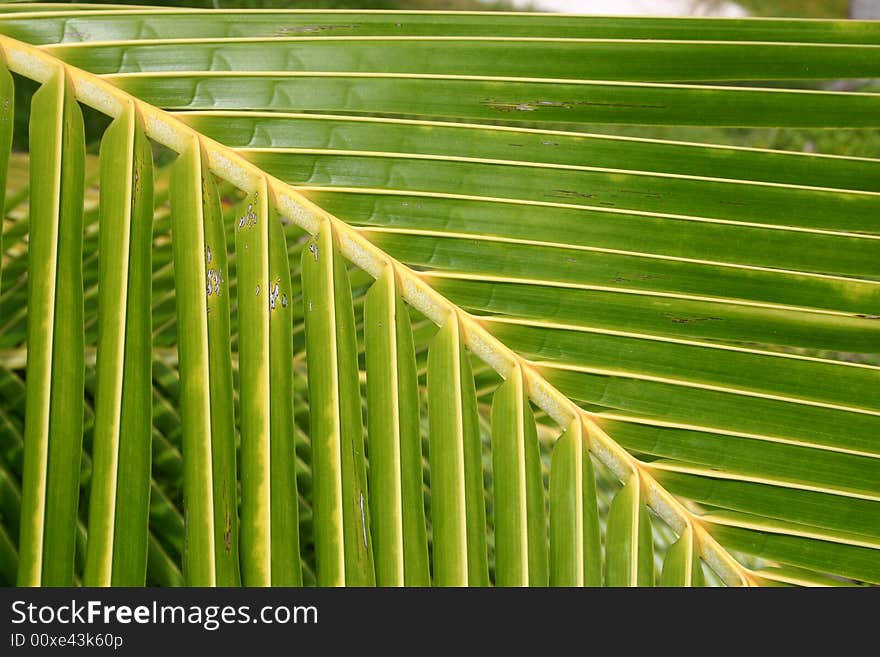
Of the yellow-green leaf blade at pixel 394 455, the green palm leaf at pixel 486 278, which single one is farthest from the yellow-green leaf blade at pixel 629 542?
the yellow-green leaf blade at pixel 394 455

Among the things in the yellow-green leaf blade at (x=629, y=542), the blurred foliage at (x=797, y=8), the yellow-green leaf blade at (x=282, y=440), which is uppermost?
the blurred foliage at (x=797, y=8)

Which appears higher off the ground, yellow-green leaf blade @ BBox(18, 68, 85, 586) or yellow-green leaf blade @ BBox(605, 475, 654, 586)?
yellow-green leaf blade @ BBox(18, 68, 85, 586)

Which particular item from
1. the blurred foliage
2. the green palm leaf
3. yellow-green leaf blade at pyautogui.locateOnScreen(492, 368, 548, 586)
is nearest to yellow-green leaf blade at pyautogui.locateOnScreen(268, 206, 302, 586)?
the green palm leaf

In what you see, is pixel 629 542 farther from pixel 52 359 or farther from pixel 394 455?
pixel 52 359

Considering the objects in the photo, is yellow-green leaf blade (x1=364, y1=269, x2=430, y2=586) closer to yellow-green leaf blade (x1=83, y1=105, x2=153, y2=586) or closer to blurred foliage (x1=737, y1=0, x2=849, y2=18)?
yellow-green leaf blade (x1=83, y1=105, x2=153, y2=586)

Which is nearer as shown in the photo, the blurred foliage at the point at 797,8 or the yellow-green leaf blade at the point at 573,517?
the yellow-green leaf blade at the point at 573,517

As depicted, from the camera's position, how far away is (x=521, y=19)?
0.44m

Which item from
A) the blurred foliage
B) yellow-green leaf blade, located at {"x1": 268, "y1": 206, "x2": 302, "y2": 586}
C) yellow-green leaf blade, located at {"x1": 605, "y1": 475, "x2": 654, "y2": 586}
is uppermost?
the blurred foliage

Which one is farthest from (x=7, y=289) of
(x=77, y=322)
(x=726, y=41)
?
(x=726, y=41)

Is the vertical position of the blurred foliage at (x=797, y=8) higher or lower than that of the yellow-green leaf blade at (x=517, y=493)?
higher

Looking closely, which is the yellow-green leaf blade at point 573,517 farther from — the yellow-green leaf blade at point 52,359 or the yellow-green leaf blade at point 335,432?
the yellow-green leaf blade at point 52,359

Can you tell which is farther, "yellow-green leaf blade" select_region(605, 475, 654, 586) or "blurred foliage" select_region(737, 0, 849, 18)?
"blurred foliage" select_region(737, 0, 849, 18)

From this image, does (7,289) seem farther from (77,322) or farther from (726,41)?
(726,41)
